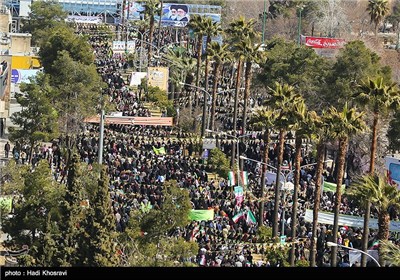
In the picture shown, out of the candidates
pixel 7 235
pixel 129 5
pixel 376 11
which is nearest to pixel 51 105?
pixel 7 235

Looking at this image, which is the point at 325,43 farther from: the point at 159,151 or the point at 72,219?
the point at 72,219

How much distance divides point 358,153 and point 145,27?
51880 mm

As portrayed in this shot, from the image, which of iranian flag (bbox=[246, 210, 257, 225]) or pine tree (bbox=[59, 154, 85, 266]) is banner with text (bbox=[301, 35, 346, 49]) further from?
pine tree (bbox=[59, 154, 85, 266])

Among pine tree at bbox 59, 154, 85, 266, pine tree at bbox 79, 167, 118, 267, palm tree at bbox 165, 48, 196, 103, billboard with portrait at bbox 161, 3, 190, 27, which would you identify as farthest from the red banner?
pine tree at bbox 79, 167, 118, 267

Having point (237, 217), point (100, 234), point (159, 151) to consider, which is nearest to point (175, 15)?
point (159, 151)

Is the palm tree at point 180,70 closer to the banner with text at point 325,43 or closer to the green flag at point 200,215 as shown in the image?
the banner with text at point 325,43

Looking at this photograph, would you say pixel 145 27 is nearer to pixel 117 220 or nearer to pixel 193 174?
pixel 193 174

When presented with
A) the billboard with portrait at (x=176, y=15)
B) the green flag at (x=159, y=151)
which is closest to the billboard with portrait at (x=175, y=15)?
the billboard with portrait at (x=176, y=15)

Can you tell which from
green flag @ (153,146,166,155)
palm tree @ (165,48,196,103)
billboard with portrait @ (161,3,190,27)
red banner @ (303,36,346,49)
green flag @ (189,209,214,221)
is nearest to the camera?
→ green flag @ (189,209,214,221)

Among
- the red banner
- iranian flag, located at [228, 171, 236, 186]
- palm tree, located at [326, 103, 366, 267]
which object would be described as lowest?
iranian flag, located at [228, 171, 236, 186]

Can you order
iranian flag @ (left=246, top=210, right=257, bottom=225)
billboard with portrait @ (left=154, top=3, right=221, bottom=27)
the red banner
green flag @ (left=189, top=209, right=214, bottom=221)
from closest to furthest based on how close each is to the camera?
green flag @ (left=189, top=209, right=214, bottom=221)
iranian flag @ (left=246, top=210, right=257, bottom=225)
the red banner
billboard with portrait @ (left=154, top=3, right=221, bottom=27)

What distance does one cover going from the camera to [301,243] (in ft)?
154

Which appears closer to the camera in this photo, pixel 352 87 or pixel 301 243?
pixel 301 243

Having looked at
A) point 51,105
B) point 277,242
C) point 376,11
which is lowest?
point 277,242
